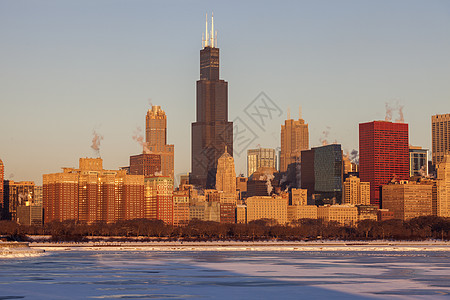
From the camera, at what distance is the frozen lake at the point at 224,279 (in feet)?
247

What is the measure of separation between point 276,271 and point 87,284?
27793 millimetres

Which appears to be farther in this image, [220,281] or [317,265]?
[317,265]

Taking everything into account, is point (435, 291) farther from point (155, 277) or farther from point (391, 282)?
point (155, 277)

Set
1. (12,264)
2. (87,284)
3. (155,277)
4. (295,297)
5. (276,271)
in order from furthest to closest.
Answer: (12,264) < (276,271) < (155,277) < (87,284) < (295,297)

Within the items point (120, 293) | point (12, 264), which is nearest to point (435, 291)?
point (120, 293)

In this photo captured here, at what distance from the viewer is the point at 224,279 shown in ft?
297

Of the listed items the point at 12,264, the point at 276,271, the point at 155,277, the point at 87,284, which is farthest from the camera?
the point at 12,264

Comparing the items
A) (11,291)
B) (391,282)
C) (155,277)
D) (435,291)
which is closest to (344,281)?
(391,282)

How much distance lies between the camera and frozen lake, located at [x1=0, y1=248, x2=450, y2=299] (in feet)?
247

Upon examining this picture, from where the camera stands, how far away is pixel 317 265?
375 feet

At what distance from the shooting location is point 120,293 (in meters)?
75.6

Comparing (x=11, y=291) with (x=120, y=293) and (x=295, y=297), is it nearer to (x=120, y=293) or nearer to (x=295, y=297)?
(x=120, y=293)

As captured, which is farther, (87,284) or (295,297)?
(87,284)

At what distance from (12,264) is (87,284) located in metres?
33.6
